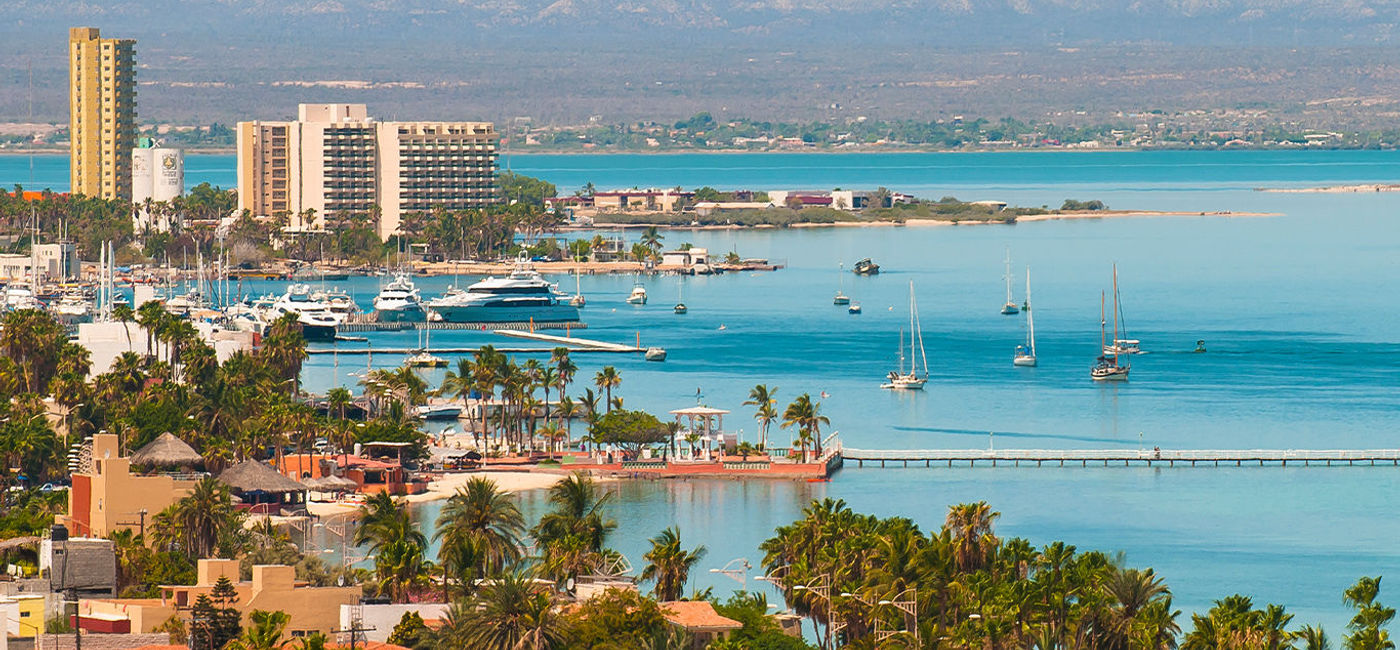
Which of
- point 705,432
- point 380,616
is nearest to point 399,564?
point 380,616

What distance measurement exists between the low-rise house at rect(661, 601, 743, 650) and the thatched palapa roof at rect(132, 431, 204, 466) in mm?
29530

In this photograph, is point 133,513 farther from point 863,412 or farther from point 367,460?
point 863,412

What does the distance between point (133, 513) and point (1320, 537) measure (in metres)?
38.9

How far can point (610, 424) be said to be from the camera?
97.1 meters

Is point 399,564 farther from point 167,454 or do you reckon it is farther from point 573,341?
point 573,341

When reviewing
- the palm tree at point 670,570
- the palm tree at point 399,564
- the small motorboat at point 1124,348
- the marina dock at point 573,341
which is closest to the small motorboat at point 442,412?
the marina dock at point 573,341

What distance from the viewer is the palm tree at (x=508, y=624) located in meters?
46.8

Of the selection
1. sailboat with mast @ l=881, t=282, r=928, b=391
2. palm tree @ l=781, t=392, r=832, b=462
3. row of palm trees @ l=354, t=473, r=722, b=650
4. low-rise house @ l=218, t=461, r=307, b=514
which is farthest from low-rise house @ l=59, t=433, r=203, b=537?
sailboat with mast @ l=881, t=282, r=928, b=391

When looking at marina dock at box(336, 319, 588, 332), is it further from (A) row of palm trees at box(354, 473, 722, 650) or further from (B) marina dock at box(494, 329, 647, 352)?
(A) row of palm trees at box(354, 473, 722, 650)

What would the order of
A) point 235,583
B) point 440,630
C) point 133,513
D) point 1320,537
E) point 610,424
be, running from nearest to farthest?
point 440,630 < point 235,583 < point 133,513 < point 1320,537 < point 610,424

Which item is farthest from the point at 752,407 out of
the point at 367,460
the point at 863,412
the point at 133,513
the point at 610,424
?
the point at 133,513

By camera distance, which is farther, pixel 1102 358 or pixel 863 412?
pixel 1102 358

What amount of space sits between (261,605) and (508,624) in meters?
5.00

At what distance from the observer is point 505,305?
171 metres
